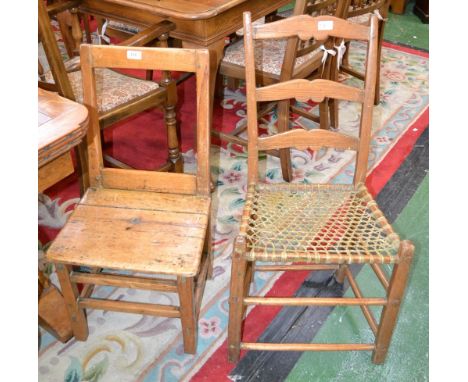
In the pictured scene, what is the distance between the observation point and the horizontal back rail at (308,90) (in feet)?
4.82

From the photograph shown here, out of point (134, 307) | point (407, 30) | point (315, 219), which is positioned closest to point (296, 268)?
point (315, 219)

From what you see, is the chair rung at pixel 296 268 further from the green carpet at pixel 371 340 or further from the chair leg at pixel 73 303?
the chair leg at pixel 73 303

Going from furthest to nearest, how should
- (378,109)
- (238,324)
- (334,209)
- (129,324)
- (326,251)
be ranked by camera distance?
1. (378,109)
2. (129,324)
3. (334,209)
4. (238,324)
5. (326,251)

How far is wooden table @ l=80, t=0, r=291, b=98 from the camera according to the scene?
5.95ft

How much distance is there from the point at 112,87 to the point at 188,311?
102 cm

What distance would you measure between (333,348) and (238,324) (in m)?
0.31

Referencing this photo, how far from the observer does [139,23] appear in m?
2.07

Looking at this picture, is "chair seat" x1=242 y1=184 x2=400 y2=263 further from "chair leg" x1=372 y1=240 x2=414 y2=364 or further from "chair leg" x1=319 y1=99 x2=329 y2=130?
"chair leg" x1=319 y1=99 x2=329 y2=130

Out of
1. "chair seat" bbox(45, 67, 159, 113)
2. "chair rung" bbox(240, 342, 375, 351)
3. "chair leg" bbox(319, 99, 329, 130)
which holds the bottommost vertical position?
"chair rung" bbox(240, 342, 375, 351)

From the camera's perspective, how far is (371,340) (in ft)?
5.39

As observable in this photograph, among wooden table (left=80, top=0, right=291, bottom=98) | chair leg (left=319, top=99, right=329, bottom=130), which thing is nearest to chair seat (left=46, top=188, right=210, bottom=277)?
wooden table (left=80, top=0, right=291, bottom=98)

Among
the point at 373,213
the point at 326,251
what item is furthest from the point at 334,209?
the point at 326,251

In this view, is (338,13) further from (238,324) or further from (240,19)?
(238,324)

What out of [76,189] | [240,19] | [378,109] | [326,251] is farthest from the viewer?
[378,109]
